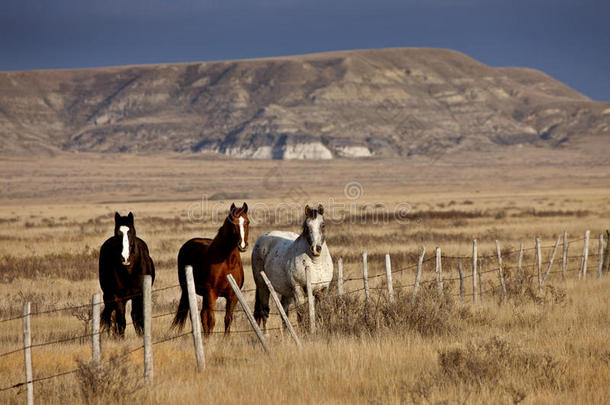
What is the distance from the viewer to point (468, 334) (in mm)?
10617

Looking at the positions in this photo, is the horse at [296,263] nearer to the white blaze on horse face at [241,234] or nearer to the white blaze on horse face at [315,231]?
the white blaze on horse face at [315,231]

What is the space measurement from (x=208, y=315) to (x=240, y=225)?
1363 millimetres

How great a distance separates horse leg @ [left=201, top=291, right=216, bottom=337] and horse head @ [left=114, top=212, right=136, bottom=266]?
1.23 m

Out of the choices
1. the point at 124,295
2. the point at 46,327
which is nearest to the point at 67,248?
the point at 46,327

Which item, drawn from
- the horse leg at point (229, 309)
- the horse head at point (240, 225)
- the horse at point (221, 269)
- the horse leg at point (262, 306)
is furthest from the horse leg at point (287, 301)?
the horse head at point (240, 225)

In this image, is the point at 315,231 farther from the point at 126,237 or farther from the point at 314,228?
the point at 126,237

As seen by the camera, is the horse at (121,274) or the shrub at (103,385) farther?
the horse at (121,274)

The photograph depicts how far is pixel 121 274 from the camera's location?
11.3m

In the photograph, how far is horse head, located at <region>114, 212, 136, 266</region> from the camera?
10.8 m

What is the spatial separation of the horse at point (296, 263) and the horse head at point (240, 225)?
2.82 ft

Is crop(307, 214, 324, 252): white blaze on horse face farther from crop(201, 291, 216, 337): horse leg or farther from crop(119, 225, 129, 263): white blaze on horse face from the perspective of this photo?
crop(119, 225, 129, 263): white blaze on horse face

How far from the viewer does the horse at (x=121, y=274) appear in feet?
36.3

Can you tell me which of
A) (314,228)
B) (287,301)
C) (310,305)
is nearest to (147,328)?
(310,305)

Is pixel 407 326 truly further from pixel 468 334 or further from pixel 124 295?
pixel 124 295
